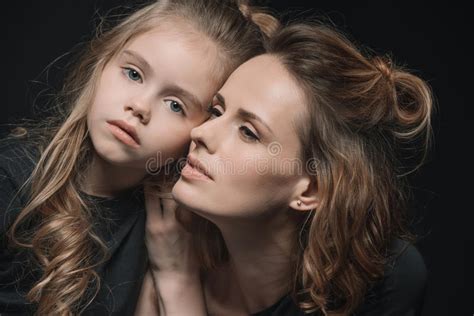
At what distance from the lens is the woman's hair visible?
5.46ft

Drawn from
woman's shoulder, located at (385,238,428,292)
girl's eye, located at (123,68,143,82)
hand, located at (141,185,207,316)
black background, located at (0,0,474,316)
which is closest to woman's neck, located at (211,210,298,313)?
hand, located at (141,185,207,316)

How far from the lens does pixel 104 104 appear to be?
5.51 ft

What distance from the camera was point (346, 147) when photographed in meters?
1.69

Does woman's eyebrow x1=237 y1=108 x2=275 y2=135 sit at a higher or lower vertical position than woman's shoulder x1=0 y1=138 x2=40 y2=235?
higher

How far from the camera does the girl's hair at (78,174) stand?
5.59 ft

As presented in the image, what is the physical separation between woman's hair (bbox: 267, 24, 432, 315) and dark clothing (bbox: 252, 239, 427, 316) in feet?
0.09

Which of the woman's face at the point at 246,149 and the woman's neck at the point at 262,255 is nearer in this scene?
the woman's face at the point at 246,149

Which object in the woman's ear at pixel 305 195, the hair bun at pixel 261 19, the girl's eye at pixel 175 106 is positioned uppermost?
the hair bun at pixel 261 19

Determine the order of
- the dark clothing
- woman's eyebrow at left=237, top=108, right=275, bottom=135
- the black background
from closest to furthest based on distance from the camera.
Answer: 1. woman's eyebrow at left=237, top=108, right=275, bottom=135
2. the dark clothing
3. the black background

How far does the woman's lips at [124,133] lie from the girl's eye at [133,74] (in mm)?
107

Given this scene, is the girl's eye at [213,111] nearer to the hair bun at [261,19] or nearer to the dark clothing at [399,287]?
the hair bun at [261,19]

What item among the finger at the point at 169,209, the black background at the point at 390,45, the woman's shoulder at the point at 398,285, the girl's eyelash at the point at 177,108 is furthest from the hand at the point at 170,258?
the black background at the point at 390,45

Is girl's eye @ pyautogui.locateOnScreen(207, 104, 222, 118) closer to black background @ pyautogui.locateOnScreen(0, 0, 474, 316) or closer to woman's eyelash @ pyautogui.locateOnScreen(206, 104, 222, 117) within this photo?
woman's eyelash @ pyautogui.locateOnScreen(206, 104, 222, 117)

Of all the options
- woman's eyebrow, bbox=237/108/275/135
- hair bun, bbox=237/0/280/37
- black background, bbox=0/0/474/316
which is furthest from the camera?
black background, bbox=0/0/474/316
